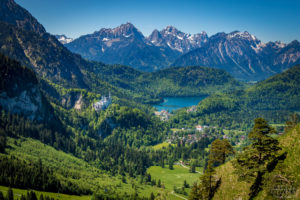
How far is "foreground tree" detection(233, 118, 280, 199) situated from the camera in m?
36.8

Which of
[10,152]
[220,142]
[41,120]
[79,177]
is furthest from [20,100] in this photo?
[220,142]

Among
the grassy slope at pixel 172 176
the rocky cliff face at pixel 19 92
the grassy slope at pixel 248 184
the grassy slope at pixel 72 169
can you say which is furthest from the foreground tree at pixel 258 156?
the rocky cliff face at pixel 19 92

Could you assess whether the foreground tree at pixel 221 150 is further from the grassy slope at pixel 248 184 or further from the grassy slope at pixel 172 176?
the grassy slope at pixel 172 176

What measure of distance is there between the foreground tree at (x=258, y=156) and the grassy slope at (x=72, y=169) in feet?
289

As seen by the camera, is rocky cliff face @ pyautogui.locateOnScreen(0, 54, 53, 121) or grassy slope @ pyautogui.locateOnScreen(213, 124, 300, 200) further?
rocky cliff face @ pyautogui.locateOnScreen(0, 54, 53, 121)

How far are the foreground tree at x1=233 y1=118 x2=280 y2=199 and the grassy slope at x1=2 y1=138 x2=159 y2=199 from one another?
88020 mm

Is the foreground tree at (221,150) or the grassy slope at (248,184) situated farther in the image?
the foreground tree at (221,150)

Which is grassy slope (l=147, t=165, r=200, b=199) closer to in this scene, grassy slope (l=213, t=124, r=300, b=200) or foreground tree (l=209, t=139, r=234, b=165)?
foreground tree (l=209, t=139, r=234, b=165)

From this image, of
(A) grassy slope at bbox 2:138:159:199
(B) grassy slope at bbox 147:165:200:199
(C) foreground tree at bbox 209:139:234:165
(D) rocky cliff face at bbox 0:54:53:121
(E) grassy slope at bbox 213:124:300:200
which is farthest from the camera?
(D) rocky cliff face at bbox 0:54:53:121

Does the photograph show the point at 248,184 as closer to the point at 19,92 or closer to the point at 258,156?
the point at 258,156

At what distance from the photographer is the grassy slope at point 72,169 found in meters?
117

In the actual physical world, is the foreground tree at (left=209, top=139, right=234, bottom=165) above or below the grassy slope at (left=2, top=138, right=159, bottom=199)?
above

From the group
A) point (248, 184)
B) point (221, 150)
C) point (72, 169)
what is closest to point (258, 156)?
point (248, 184)

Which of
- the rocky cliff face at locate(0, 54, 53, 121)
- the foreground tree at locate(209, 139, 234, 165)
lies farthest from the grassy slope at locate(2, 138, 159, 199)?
the foreground tree at locate(209, 139, 234, 165)
